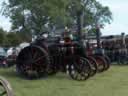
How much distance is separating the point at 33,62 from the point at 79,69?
5.16 ft

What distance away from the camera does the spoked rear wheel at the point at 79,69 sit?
45.7 ft

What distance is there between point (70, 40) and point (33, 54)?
1.43m

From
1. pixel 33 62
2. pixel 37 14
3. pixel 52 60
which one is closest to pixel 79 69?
pixel 52 60

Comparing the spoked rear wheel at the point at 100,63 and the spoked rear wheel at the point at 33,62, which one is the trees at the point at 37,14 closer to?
the spoked rear wheel at the point at 100,63

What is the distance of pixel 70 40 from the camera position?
47.6 ft

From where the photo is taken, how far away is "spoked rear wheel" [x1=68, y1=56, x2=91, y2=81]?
45.7ft

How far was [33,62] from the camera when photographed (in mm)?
14000

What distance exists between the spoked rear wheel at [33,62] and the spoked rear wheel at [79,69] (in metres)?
0.92

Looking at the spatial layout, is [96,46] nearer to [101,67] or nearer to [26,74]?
[101,67]

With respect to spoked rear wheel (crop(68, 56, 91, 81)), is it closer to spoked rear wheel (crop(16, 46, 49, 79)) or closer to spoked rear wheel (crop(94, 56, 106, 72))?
spoked rear wheel (crop(16, 46, 49, 79))

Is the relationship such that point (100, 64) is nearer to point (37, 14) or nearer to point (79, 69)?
point (79, 69)

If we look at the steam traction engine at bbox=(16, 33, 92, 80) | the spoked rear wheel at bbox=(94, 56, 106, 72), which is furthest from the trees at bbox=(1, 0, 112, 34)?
the steam traction engine at bbox=(16, 33, 92, 80)

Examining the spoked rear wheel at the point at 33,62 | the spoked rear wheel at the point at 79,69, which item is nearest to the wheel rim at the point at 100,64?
the spoked rear wheel at the point at 79,69

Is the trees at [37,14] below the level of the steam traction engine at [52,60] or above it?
above
